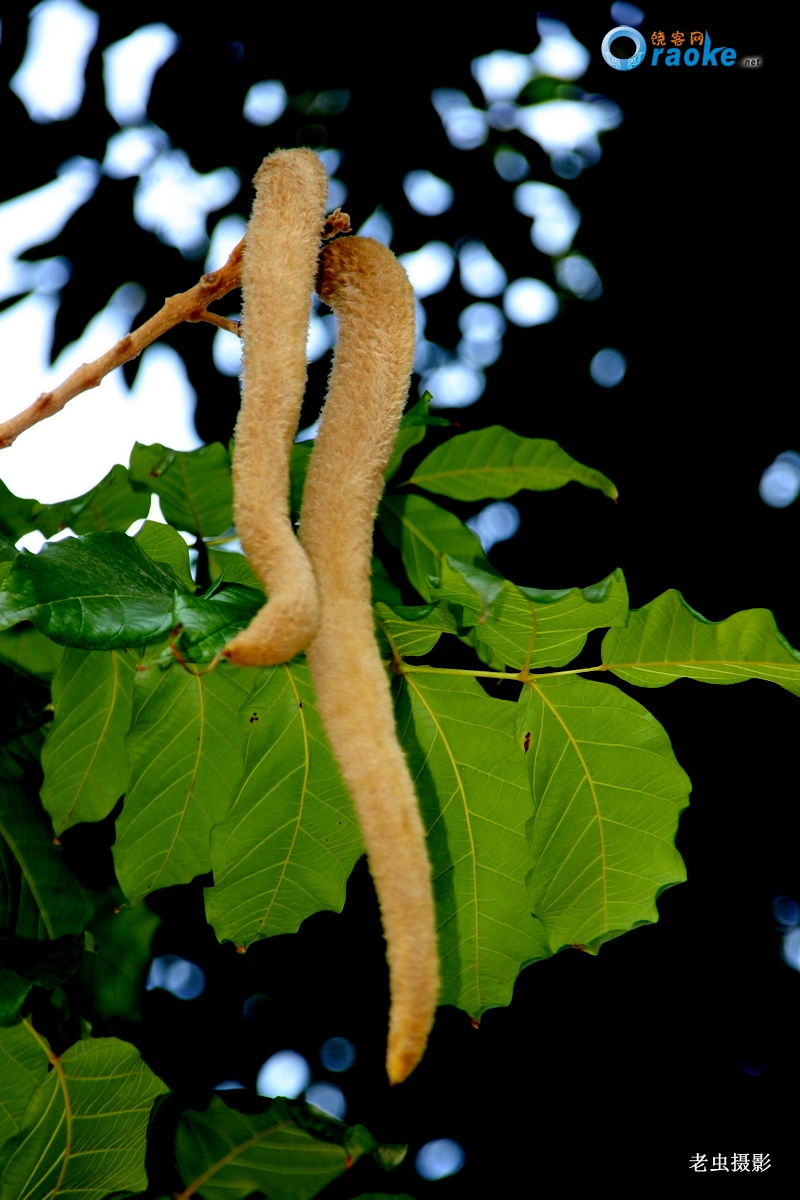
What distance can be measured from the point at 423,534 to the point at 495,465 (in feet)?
0.42

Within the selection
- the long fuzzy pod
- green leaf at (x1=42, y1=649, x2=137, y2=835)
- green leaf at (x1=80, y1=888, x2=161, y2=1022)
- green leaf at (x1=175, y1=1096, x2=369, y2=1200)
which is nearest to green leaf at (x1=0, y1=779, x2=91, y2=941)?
green leaf at (x1=42, y1=649, x2=137, y2=835)

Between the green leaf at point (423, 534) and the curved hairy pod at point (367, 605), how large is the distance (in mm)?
492

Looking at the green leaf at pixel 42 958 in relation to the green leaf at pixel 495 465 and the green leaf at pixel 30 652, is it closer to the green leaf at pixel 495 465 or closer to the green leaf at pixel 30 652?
the green leaf at pixel 30 652

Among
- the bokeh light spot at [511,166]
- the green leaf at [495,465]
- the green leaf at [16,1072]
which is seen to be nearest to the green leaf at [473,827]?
the green leaf at [495,465]

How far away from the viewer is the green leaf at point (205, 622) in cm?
68

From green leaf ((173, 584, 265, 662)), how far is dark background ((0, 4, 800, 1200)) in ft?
4.25

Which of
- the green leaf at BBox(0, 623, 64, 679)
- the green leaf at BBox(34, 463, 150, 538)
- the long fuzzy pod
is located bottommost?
the green leaf at BBox(0, 623, 64, 679)

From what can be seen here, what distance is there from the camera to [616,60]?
2.25 meters

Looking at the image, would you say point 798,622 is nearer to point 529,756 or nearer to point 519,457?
point 519,457

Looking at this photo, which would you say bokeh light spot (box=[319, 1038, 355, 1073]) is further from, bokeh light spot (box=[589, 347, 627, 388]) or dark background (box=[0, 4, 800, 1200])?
bokeh light spot (box=[589, 347, 627, 388])

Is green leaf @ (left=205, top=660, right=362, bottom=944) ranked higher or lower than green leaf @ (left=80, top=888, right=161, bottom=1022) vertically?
higher

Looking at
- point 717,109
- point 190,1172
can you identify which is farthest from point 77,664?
point 717,109

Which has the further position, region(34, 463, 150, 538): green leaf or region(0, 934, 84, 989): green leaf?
region(34, 463, 150, 538): green leaf

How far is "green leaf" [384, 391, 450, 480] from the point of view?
4.01 feet
